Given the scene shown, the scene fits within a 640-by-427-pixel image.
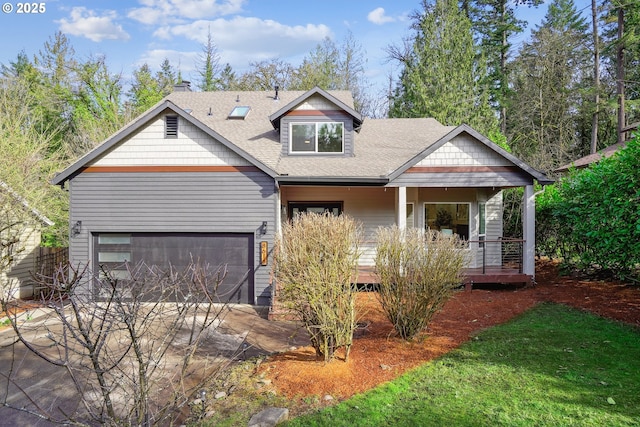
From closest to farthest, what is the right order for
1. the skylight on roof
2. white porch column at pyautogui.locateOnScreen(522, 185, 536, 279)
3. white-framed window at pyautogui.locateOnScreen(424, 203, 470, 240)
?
white porch column at pyautogui.locateOnScreen(522, 185, 536, 279) → white-framed window at pyautogui.locateOnScreen(424, 203, 470, 240) → the skylight on roof

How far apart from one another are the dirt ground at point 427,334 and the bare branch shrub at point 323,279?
42 cm

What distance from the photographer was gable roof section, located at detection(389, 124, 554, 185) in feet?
33.9

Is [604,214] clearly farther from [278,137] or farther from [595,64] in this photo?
[595,64]

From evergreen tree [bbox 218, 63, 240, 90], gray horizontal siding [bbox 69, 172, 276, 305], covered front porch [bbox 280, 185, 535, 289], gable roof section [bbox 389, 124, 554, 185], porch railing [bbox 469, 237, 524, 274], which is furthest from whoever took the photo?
evergreen tree [bbox 218, 63, 240, 90]

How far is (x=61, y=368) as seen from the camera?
653 centimetres

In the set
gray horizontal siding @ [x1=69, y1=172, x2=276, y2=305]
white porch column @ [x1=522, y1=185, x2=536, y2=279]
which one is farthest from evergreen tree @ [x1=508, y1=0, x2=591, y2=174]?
gray horizontal siding @ [x1=69, y1=172, x2=276, y2=305]

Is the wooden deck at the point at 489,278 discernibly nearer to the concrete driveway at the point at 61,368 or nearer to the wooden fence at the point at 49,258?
the concrete driveway at the point at 61,368

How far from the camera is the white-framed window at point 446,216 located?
12.7m

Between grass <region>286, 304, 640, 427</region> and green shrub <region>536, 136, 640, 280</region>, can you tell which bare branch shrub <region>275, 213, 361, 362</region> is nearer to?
grass <region>286, 304, 640, 427</region>

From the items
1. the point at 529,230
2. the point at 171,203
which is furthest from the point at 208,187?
the point at 529,230

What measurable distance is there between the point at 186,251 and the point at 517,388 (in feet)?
28.3

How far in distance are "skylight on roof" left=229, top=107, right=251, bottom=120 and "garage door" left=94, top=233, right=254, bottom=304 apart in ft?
17.8

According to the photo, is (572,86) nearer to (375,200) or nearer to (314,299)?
(375,200)

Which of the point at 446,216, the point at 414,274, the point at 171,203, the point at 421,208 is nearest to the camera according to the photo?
the point at 414,274
